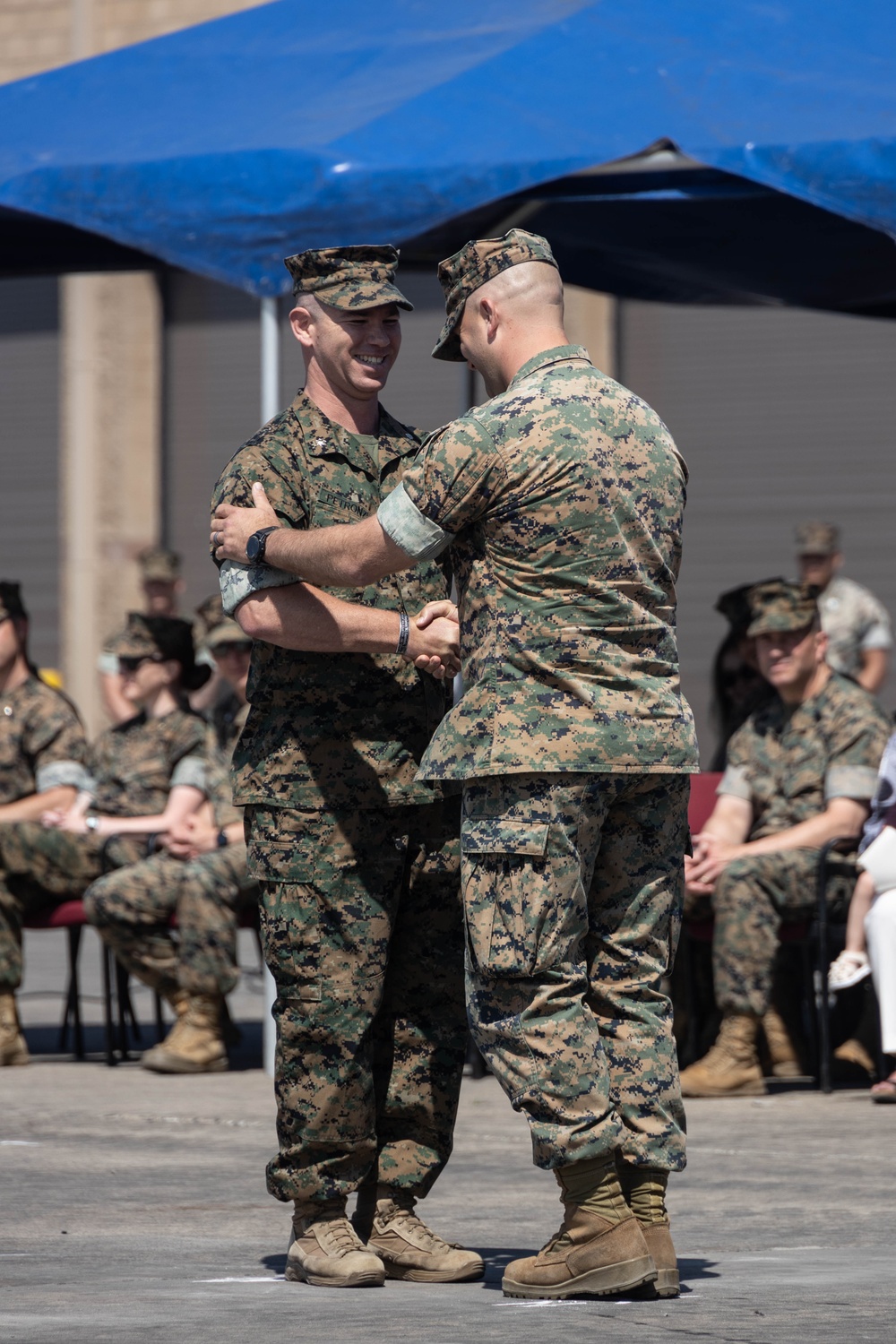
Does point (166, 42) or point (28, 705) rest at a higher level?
point (166, 42)

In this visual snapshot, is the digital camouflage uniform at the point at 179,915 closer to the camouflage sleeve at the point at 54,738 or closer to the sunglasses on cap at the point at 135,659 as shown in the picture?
the camouflage sleeve at the point at 54,738

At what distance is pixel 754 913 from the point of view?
7.63 meters

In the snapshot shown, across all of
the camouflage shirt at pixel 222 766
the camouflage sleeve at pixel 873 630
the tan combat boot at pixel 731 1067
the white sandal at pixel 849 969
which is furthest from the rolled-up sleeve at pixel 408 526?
the camouflage sleeve at pixel 873 630

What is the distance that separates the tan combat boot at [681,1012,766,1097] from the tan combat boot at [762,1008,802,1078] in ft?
1.37

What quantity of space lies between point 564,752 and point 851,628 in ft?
24.7

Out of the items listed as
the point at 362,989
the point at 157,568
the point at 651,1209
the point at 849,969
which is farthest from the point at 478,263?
the point at 157,568

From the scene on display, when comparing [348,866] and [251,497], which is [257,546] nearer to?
[251,497]

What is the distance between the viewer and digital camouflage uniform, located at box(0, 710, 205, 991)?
27.8 feet

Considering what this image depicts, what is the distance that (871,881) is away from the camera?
7.43m

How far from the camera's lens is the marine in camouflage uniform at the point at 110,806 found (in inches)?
334

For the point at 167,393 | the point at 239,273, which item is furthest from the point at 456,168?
the point at 167,393

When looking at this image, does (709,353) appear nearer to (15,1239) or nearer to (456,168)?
(456,168)

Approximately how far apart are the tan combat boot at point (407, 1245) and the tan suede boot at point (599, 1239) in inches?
14.4

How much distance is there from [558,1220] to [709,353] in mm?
11364
